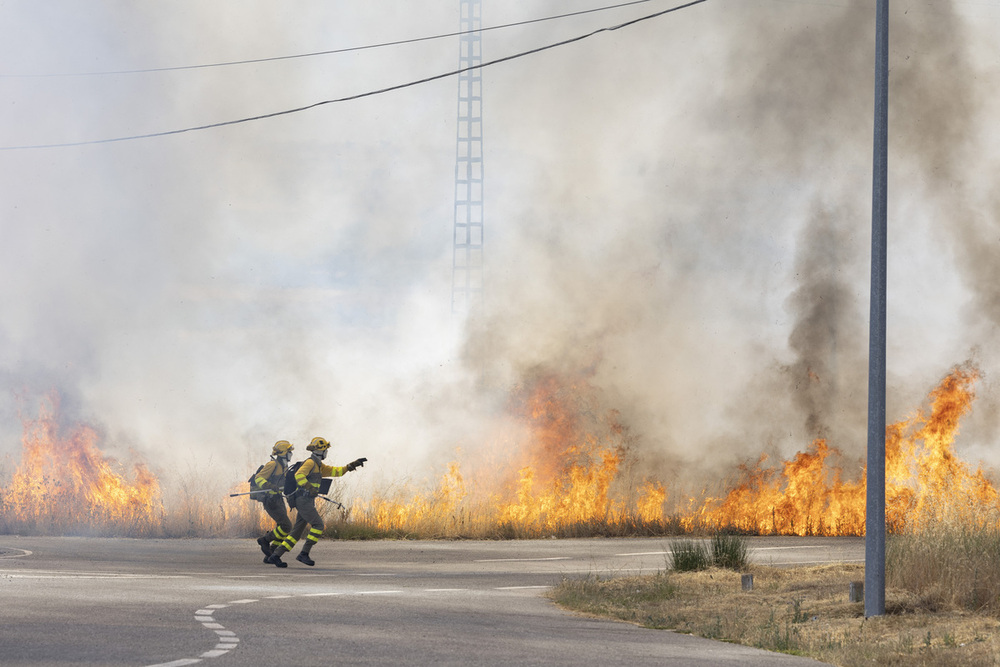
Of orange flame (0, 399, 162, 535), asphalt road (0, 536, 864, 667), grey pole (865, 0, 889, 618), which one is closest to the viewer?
asphalt road (0, 536, 864, 667)

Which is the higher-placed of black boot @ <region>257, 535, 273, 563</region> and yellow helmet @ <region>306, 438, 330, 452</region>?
yellow helmet @ <region>306, 438, 330, 452</region>

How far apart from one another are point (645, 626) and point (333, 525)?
13271 millimetres

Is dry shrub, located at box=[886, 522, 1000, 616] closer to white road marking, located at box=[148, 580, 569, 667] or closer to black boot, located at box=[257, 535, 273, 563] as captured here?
white road marking, located at box=[148, 580, 569, 667]

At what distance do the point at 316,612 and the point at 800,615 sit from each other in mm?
4675

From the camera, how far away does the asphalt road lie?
8.17 meters

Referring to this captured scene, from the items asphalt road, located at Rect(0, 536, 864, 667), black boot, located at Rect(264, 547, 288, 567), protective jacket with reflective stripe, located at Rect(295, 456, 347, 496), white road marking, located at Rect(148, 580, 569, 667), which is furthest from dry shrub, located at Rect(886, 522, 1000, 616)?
black boot, located at Rect(264, 547, 288, 567)

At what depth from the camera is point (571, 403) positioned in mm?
29016

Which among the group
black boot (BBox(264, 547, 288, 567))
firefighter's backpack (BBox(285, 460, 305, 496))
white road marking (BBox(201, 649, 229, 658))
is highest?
firefighter's backpack (BBox(285, 460, 305, 496))

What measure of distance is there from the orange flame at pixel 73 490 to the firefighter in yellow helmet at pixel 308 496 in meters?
7.17

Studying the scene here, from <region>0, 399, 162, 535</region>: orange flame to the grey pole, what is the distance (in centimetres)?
1587

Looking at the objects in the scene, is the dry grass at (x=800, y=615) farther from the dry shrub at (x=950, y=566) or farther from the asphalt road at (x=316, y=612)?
the asphalt road at (x=316, y=612)

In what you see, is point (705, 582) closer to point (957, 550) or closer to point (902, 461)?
point (957, 550)

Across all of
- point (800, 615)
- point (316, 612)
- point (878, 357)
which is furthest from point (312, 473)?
point (878, 357)

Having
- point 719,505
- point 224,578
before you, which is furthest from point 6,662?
point 719,505
